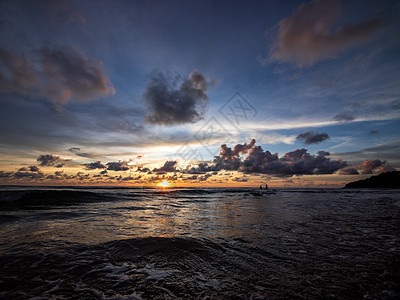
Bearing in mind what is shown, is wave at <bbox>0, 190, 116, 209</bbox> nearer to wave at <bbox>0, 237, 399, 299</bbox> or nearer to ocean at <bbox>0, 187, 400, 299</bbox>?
ocean at <bbox>0, 187, 400, 299</bbox>

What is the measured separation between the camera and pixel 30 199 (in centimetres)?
1684

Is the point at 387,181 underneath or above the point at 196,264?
above

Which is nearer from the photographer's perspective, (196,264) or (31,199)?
(196,264)

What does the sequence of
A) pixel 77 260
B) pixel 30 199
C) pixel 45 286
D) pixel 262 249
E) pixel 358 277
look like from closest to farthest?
pixel 45 286
pixel 358 277
pixel 77 260
pixel 262 249
pixel 30 199

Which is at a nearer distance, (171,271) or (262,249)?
(171,271)

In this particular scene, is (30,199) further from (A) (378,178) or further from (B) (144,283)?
(A) (378,178)

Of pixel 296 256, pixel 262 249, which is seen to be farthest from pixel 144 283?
pixel 296 256

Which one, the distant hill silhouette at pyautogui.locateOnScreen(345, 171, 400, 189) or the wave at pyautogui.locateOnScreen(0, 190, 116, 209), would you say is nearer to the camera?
the wave at pyautogui.locateOnScreen(0, 190, 116, 209)

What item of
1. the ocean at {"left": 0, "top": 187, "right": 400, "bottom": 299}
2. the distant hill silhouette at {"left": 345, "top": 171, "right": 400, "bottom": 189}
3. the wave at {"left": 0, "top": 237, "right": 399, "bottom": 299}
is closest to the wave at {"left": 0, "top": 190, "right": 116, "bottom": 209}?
the ocean at {"left": 0, "top": 187, "right": 400, "bottom": 299}

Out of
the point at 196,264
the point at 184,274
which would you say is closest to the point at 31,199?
the point at 196,264

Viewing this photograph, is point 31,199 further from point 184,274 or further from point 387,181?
point 387,181

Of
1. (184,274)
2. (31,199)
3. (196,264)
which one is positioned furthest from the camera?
(31,199)

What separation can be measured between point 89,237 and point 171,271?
3.85m

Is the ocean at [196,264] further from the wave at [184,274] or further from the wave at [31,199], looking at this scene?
the wave at [31,199]
